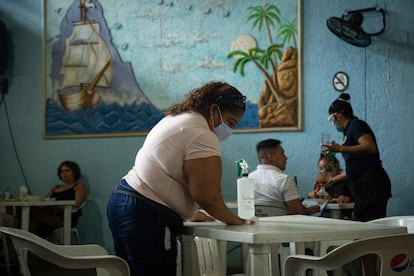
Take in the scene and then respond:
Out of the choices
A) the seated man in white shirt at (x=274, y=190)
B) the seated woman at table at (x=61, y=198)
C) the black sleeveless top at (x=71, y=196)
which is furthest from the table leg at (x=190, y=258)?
the black sleeveless top at (x=71, y=196)

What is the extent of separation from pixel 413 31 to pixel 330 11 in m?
0.78

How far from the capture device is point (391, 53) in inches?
242

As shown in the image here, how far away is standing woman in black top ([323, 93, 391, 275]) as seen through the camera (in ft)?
16.9

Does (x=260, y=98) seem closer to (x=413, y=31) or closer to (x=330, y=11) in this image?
(x=330, y=11)

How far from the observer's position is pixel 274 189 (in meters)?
4.66

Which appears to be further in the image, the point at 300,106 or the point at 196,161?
the point at 300,106

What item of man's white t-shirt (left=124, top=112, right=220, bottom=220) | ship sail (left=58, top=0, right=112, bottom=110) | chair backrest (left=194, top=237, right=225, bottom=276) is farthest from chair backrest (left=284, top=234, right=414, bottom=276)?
ship sail (left=58, top=0, right=112, bottom=110)

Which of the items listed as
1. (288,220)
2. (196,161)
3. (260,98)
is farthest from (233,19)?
(196,161)

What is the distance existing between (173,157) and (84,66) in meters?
4.74

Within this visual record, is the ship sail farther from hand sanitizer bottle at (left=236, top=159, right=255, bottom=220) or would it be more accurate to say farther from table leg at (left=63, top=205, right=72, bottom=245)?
hand sanitizer bottle at (left=236, top=159, right=255, bottom=220)

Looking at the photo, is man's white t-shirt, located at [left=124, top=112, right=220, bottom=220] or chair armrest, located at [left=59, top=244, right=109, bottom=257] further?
A: chair armrest, located at [left=59, top=244, right=109, bottom=257]

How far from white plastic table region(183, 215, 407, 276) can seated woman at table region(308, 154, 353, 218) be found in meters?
2.42

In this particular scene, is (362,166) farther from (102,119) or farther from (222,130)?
(102,119)

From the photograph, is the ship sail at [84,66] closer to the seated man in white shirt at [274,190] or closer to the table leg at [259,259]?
the seated man in white shirt at [274,190]
